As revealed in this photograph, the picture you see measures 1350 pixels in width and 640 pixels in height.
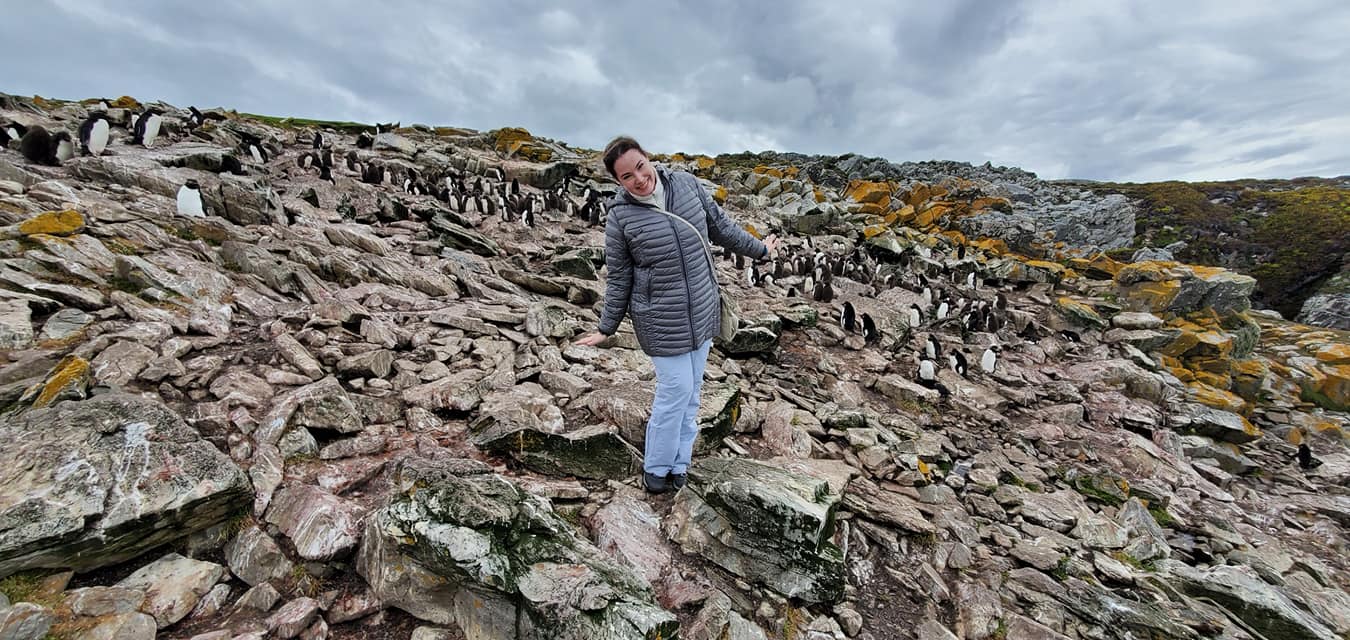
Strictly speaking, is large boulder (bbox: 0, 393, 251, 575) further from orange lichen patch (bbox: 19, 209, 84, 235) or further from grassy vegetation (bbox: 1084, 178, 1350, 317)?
grassy vegetation (bbox: 1084, 178, 1350, 317)

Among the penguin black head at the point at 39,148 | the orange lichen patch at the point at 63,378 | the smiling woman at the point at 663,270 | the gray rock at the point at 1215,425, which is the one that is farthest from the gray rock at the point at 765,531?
the penguin black head at the point at 39,148

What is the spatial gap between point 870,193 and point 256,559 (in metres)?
37.9

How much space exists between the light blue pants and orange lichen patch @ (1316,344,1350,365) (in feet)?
77.3

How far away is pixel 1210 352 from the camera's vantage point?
15.6 m

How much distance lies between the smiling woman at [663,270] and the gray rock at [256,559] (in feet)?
8.47

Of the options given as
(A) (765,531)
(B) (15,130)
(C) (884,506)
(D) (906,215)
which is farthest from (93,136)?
(D) (906,215)

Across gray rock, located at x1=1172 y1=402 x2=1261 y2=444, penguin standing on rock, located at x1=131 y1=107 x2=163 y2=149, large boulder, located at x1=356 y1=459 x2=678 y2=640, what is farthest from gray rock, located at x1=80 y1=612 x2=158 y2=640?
penguin standing on rock, located at x1=131 y1=107 x2=163 y2=149

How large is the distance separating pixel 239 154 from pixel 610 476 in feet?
64.3

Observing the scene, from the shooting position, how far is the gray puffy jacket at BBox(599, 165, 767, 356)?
3.84 m

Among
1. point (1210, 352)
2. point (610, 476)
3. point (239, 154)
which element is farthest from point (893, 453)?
point (239, 154)

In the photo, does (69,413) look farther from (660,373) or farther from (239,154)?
(239,154)

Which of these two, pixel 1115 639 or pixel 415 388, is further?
pixel 415 388

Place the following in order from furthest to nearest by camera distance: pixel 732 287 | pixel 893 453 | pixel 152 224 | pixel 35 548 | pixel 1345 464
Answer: pixel 732 287
pixel 1345 464
pixel 152 224
pixel 893 453
pixel 35 548

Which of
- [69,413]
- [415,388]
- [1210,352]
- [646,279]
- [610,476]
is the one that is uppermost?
[646,279]
